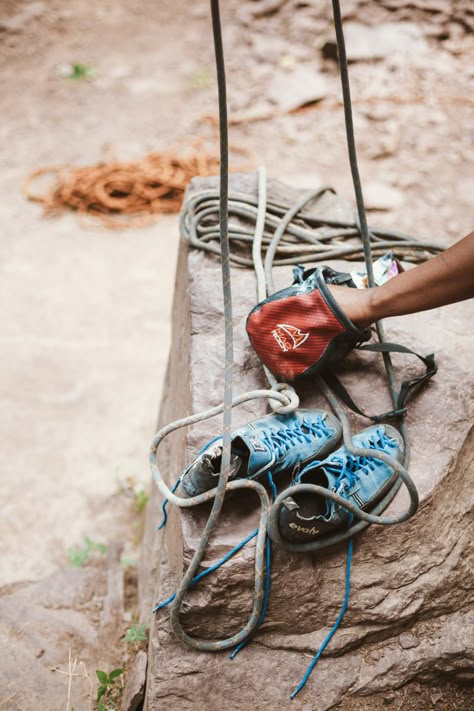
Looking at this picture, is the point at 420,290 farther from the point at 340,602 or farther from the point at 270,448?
the point at 340,602

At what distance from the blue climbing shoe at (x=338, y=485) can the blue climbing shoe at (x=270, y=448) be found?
0.19 ft

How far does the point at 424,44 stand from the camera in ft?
17.6

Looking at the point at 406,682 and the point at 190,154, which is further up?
the point at 190,154

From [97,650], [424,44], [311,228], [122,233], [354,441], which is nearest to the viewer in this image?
[354,441]

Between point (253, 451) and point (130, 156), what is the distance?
3.97 meters

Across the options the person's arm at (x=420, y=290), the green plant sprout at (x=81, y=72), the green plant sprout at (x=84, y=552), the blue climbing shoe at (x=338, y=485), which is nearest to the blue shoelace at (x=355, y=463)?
the blue climbing shoe at (x=338, y=485)

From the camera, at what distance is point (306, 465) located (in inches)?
58.5

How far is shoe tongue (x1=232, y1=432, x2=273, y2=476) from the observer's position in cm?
137

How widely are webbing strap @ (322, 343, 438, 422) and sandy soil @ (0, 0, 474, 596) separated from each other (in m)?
1.31

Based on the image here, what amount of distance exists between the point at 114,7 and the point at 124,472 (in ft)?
18.1

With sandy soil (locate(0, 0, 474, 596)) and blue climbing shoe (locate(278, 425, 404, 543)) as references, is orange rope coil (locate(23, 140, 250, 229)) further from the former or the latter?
blue climbing shoe (locate(278, 425, 404, 543))

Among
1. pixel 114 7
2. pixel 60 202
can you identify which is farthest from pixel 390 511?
pixel 114 7

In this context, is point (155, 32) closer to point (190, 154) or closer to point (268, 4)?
point (268, 4)

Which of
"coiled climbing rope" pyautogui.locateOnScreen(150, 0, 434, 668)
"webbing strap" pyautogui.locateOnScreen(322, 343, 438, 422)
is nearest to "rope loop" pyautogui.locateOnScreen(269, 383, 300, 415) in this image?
"coiled climbing rope" pyautogui.locateOnScreen(150, 0, 434, 668)
